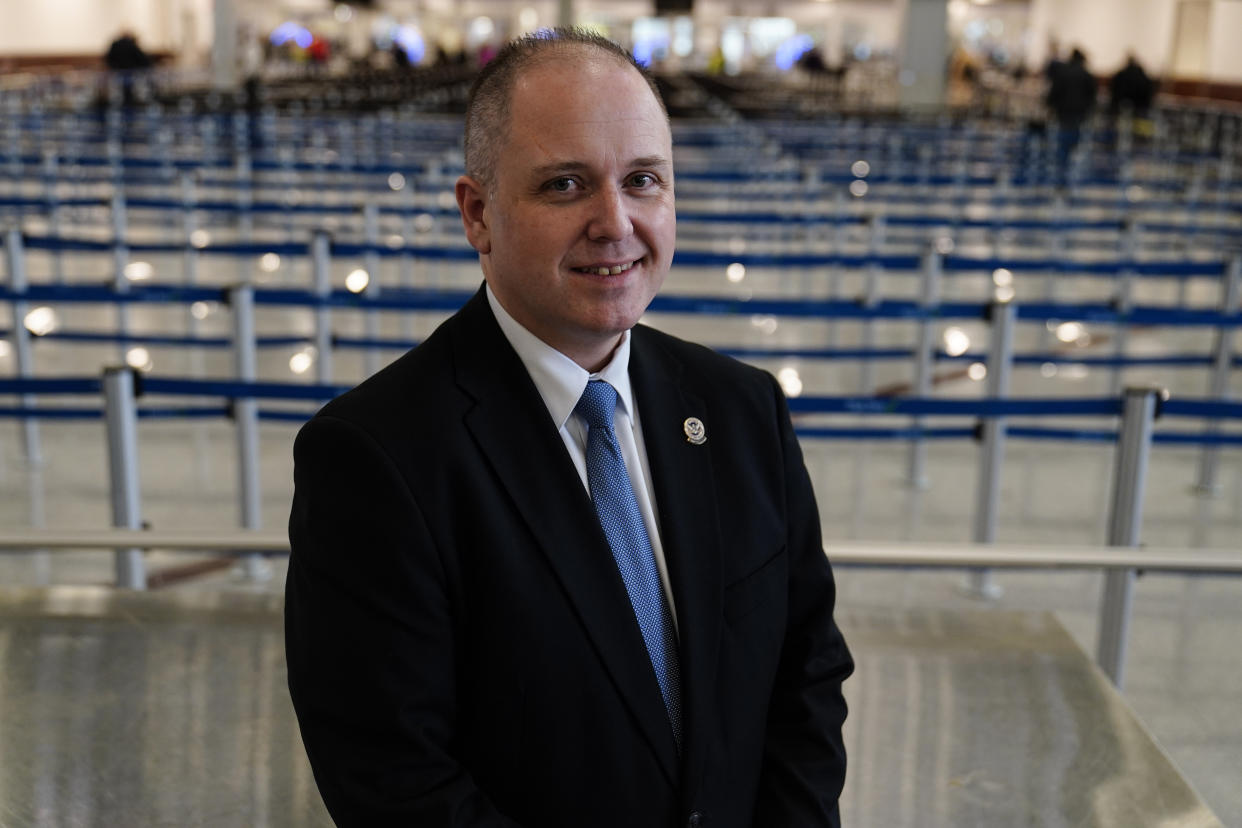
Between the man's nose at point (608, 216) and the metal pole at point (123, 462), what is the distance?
9.26ft

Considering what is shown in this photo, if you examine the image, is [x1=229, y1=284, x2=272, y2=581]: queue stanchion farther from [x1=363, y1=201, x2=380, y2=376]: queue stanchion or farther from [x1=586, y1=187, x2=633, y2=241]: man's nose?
[x1=586, y1=187, x2=633, y2=241]: man's nose

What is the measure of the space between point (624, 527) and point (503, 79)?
54 cm

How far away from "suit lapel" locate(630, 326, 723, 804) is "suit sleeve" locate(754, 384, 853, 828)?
0.54 ft

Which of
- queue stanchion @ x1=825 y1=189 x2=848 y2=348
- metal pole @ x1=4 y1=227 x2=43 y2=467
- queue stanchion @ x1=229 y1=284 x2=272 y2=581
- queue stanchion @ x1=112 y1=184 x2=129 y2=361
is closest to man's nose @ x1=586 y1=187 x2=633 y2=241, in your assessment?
queue stanchion @ x1=229 y1=284 x2=272 y2=581

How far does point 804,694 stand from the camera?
5.72ft

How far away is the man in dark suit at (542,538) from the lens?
4.75ft

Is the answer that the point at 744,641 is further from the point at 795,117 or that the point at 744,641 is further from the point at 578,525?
the point at 795,117

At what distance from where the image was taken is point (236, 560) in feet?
16.0

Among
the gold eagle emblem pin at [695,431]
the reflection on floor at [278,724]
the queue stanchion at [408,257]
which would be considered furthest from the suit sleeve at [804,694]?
the queue stanchion at [408,257]

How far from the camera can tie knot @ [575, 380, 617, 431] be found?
5.22 ft

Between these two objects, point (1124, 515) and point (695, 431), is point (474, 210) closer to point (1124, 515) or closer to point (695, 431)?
point (695, 431)

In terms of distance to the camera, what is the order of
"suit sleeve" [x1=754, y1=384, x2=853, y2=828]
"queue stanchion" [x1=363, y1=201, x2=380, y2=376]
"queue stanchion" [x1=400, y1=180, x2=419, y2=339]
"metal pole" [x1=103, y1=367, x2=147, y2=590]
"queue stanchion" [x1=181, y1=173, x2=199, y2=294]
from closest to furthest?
1. "suit sleeve" [x1=754, y1=384, x2=853, y2=828]
2. "metal pole" [x1=103, y1=367, x2=147, y2=590]
3. "queue stanchion" [x1=363, y1=201, x2=380, y2=376]
4. "queue stanchion" [x1=400, y1=180, x2=419, y2=339]
5. "queue stanchion" [x1=181, y1=173, x2=199, y2=294]

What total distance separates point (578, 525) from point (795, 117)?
23.1 m

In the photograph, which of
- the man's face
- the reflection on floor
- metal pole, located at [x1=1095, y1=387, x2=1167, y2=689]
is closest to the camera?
the man's face
